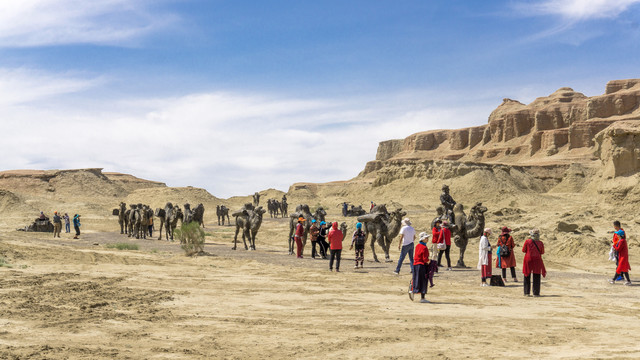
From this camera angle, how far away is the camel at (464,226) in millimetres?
18531

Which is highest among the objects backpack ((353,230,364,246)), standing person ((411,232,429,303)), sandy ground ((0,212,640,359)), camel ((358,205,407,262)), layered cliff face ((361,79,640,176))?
layered cliff face ((361,79,640,176))

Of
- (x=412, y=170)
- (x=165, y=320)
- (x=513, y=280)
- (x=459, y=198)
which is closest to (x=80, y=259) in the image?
(x=165, y=320)

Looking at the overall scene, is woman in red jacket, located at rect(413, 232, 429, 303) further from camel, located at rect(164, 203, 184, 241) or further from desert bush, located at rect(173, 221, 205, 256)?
camel, located at rect(164, 203, 184, 241)

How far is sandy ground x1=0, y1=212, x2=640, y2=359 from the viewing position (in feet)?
24.5

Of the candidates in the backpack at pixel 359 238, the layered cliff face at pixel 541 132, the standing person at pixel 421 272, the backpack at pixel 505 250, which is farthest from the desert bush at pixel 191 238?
the layered cliff face at pixel 541 132

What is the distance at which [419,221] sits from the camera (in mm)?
36750

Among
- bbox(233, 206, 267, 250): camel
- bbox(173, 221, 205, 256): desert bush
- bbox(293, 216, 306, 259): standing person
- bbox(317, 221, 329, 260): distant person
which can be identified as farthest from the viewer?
bbox(233, 206, 267, 250): camel

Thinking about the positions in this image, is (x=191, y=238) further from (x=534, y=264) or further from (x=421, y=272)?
(x=534, y=264)

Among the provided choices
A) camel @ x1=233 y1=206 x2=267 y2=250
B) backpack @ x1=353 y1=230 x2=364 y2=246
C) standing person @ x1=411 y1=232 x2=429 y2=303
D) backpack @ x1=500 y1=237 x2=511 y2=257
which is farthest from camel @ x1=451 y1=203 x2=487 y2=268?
camel @ x1=233 y1=206 x2=267 y2=250

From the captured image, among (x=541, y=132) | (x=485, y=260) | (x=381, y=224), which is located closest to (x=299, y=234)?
(x=381, y=224)

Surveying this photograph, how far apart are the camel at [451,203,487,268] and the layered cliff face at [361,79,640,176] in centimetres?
8400

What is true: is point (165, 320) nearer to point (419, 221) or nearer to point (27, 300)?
point (27, 300)

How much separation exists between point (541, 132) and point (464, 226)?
357ft

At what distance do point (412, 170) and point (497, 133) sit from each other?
69565 mm
